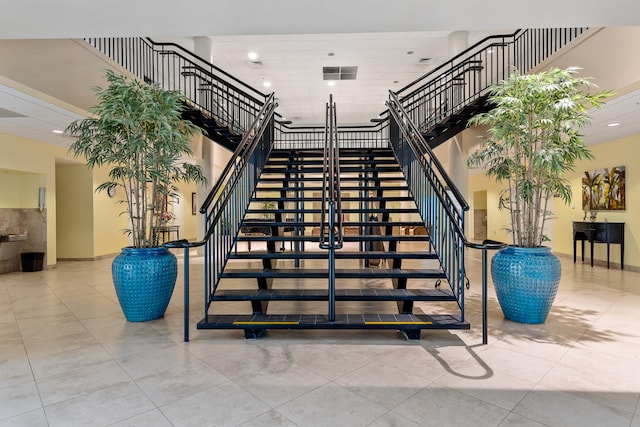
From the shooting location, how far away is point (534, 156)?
3.97 metres

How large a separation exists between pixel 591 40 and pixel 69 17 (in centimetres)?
673

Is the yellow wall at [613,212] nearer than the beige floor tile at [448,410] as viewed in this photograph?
No

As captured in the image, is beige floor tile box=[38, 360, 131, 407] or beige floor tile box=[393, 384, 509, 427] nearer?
beige floor tile box=[393, 384, 509, 427]

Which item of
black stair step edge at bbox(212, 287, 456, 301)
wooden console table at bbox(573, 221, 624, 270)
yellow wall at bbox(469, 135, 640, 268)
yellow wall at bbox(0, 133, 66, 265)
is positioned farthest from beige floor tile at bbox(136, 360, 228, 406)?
wooden console table at bbox(573, 221, 624, 270)

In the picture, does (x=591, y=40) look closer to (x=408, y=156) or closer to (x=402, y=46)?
(x=408, y=156)

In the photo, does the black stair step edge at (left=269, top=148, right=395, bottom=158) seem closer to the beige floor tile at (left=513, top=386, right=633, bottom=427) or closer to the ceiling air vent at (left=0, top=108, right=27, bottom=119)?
the ceiling air vent at (left=0, top=108, right=27, bottom=119)

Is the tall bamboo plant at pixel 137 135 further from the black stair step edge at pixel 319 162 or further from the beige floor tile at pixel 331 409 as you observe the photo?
the beige floor tile at pixel 331 409

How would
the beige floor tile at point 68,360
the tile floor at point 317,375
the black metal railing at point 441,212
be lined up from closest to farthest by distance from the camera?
the tile floor at point 317,375
the beige floor tile at point 68,360
the black metal railing at point 441,212

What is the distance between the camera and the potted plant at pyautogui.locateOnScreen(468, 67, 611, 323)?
3779mm

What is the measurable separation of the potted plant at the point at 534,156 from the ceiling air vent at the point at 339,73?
21.1 feet

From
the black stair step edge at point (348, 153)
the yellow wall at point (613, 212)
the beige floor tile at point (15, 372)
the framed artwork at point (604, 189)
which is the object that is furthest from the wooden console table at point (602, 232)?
the beige floor tile at point (15, 372)

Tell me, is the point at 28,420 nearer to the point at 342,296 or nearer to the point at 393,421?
the point at 393,421

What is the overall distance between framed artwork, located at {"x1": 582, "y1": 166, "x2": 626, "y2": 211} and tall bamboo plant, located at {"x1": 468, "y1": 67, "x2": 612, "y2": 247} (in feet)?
16.0

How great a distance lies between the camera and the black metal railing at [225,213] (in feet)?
11.4
